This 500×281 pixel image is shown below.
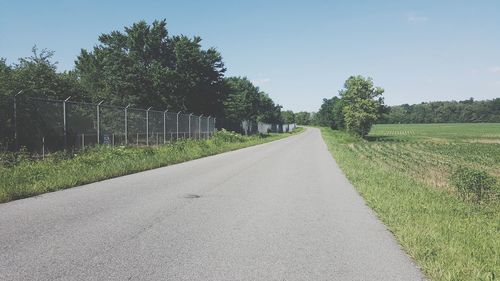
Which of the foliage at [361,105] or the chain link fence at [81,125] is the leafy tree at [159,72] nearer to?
the chain link fence at [81,125]

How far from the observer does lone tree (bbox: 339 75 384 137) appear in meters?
75.8

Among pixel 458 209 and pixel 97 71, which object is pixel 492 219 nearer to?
pixel 458 209

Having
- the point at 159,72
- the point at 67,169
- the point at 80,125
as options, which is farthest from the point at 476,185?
the point at 159,72

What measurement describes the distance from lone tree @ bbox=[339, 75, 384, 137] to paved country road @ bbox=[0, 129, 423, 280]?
220 ft

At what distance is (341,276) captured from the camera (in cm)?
475

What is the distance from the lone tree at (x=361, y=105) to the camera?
7581 centimetres

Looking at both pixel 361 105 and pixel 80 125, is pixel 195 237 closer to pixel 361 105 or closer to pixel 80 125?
pixel 80 125

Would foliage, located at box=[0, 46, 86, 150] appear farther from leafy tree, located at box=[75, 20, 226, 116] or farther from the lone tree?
the lone tree

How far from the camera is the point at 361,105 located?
76.2 meters

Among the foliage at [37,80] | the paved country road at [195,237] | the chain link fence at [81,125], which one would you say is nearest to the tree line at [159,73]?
the foliage at [37,80]

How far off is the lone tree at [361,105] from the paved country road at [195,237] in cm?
6716

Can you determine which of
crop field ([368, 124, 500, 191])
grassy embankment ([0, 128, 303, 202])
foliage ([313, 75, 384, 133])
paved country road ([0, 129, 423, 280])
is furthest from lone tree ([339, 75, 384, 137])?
paved country road ([0, 129, 423, 280])

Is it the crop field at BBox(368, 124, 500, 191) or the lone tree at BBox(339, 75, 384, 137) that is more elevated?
the lone tree at BBox(339, 75, 384, 137)

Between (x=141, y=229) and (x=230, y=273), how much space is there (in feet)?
8.07
